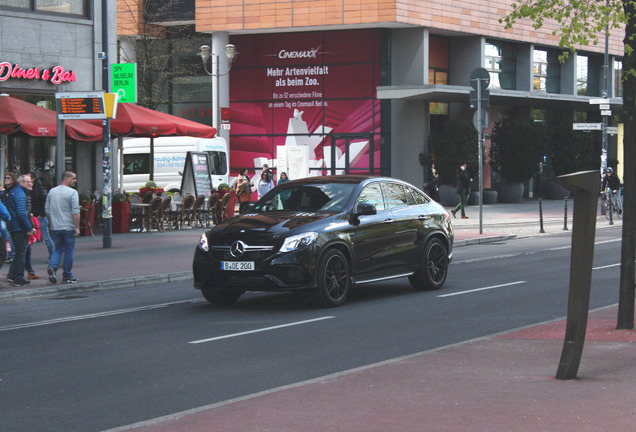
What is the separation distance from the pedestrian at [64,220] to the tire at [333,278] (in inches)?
192

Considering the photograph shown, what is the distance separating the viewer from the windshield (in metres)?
13.5

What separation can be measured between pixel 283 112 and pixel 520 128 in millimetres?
11018

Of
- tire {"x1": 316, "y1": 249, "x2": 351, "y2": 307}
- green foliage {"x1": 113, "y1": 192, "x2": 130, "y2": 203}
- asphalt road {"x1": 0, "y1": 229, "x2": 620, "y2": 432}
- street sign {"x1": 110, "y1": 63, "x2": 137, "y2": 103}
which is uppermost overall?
street sign {"x1": 110, "y1": 63, "x2": 137, "y2": 103}

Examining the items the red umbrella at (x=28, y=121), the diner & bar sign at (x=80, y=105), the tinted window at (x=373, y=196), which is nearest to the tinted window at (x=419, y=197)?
the tinted window at (x=373, y=196)

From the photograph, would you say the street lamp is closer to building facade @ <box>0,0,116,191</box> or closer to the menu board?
the menu board

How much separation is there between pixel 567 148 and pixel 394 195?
120ft

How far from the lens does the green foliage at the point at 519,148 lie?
1793 inches

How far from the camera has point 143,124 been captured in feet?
84.5

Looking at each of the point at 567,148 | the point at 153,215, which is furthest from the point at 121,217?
the point at 567,148

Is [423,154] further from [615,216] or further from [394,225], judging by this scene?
[394,225]

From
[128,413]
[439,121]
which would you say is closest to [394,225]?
[128,413]

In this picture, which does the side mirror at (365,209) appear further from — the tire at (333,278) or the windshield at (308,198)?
the tire at (333,278)

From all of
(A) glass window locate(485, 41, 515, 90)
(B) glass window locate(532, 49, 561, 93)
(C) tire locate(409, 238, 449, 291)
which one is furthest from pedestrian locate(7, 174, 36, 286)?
(B) glass window locate(532, 49, 561, 93)

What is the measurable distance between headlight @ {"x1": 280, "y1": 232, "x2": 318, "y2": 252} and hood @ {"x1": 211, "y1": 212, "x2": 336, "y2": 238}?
4.7 inches
